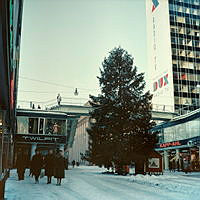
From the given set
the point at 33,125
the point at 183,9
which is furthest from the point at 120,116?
the point at 183,9

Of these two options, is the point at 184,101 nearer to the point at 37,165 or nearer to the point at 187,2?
the point at 187,2

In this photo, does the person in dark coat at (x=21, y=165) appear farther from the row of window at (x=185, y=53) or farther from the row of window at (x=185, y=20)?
the row of window at (x=185, y=20)

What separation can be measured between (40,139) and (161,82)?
3880 centimetres

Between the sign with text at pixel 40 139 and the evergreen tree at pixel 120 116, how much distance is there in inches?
583

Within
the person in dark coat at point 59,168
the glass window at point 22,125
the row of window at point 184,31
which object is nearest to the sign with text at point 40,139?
the glass window at point 22,125

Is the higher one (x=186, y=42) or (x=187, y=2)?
(x=187, y=2)

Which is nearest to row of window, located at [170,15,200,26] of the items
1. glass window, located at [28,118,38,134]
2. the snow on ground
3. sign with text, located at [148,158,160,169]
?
glass window, located at [28,118,38,134]

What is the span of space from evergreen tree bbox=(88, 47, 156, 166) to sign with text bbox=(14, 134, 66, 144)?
14.8 meters

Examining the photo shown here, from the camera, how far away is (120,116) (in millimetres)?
24609

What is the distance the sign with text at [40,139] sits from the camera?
39.4 m

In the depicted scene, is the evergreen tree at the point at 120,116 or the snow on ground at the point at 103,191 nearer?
the snow on ground at the point at 103,191

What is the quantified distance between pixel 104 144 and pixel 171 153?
21.0 m

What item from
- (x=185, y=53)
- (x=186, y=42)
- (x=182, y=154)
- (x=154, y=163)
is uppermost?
(x=186, y=42)

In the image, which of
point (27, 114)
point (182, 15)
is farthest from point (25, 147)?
point (182, 15)
